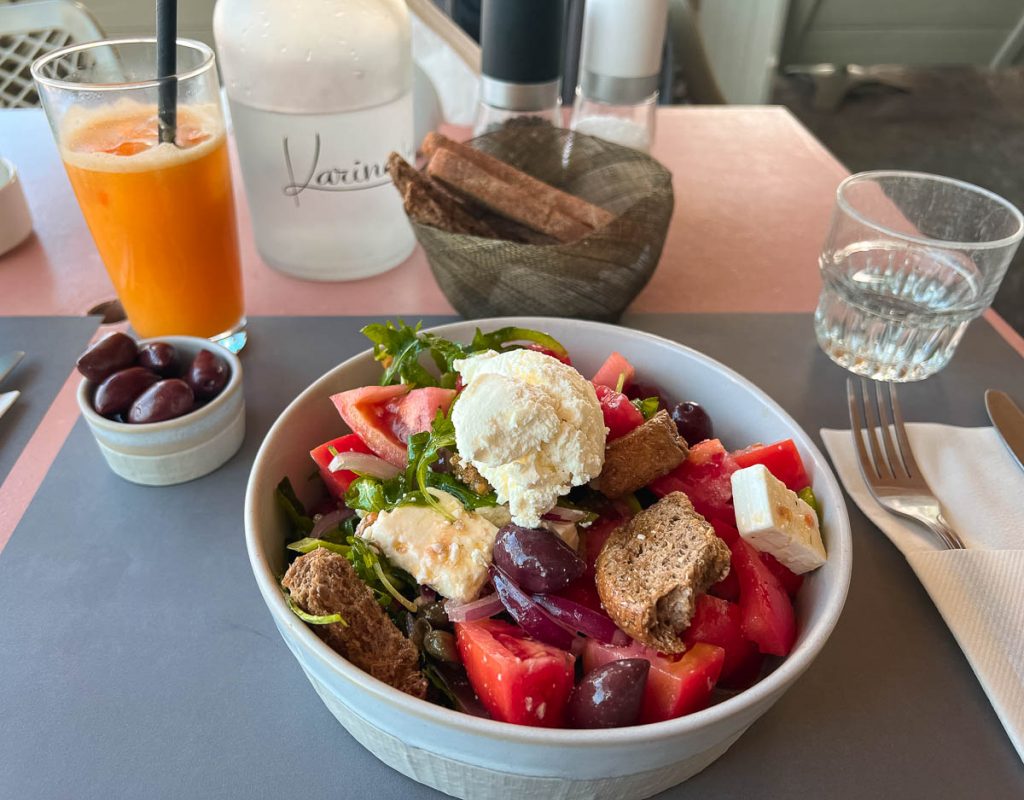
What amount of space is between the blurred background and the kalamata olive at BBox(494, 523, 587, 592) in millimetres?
3579

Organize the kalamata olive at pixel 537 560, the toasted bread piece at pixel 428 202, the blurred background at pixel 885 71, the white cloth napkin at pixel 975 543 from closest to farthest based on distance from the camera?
the kalamata olive at pixel 537 560, the white cloth napkin at pixel 975 543, the toasted bread piece at pixel 428 202, the blurred background at pixel 885 71

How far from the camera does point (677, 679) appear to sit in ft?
2.04

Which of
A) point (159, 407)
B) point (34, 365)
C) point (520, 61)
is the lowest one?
point (34, 365)

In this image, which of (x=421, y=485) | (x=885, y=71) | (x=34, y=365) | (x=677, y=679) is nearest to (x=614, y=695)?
(x=677, y=679)

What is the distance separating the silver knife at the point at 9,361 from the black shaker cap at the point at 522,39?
92 cm

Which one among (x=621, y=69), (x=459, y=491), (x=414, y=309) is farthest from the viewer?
(x=621, y=69)

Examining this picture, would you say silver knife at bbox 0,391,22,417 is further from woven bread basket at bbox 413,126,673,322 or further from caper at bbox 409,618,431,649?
caper at bbox 409,618,431,649

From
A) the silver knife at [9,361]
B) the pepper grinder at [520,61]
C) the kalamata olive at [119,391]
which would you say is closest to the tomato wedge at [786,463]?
the kalamata olive at [119,391]

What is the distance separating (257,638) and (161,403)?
318mm

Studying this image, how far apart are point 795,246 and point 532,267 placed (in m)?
0.70

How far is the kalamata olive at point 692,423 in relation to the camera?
0.86 meters

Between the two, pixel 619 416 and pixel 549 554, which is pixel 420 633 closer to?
pixel 549 554

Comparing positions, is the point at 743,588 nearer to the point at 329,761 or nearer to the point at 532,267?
the point at 329,761

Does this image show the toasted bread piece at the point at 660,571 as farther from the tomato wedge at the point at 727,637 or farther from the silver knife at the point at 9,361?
the silver knife at the point at 9,361
